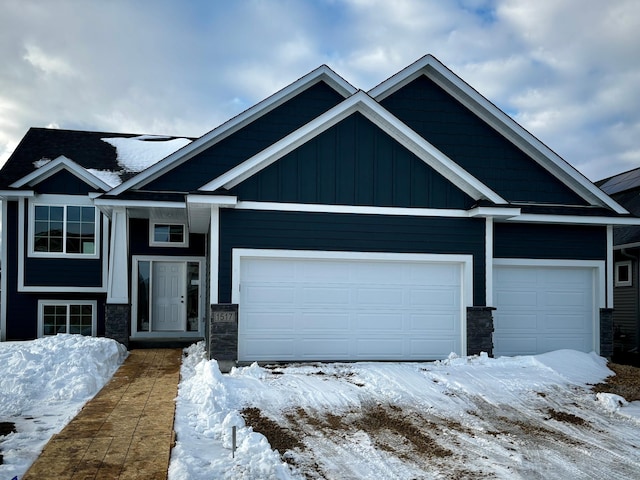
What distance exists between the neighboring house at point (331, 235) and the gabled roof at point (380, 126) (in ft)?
0.10

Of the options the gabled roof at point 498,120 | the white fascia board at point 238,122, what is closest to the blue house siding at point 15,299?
the white fascia board at point 238,122

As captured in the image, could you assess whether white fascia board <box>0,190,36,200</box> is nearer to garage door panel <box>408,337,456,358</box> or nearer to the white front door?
the white front door

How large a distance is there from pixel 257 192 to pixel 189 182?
7.88 ft

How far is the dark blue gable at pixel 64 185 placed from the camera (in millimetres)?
13992

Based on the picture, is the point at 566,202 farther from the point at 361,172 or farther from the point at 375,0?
the point at 375,0

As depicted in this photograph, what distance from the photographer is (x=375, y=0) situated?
12.2 metres

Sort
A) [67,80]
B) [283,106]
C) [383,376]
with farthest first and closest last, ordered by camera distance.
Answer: [67,80], [283,106], [383,376]

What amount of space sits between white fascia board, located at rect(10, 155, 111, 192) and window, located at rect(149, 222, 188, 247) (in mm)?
1582

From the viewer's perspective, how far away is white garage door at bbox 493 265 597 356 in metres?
12.0

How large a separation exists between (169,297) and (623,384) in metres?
10.7

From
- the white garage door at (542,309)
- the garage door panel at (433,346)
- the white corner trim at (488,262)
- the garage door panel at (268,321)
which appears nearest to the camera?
the garage door panel at (268,321)

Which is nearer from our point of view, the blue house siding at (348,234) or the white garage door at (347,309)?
the blue house siding at (348,234)

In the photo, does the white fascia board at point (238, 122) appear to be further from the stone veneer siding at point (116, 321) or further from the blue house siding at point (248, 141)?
the stone veneer siding at point (116, 321)

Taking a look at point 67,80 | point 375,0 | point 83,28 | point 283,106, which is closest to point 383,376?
point 283,106
